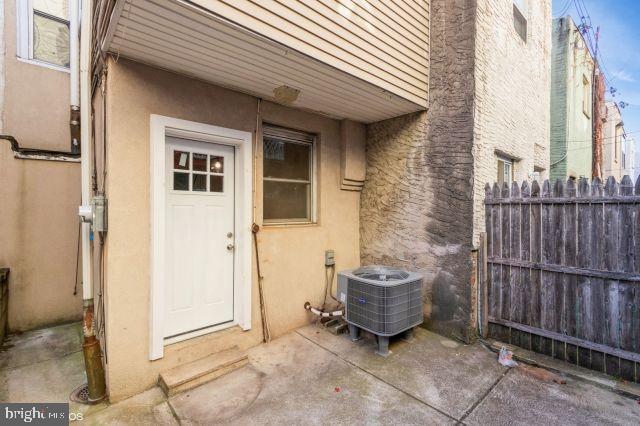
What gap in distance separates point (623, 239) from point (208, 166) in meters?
4.49

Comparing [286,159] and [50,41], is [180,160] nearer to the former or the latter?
[286,159]

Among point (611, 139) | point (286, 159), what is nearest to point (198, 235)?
point (286, 159)

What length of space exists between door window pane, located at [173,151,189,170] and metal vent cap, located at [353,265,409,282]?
2472 mm

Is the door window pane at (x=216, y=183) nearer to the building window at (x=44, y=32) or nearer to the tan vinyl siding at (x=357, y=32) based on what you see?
the tan vinyl siding at (x=357, y=32)

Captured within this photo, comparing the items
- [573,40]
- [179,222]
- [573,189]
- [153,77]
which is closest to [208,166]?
[179,222]

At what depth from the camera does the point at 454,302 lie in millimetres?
3764

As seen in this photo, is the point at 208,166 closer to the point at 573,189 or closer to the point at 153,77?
the point at 153,77

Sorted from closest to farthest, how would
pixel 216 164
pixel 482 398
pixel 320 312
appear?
1. pixel 482 398
2. pixel 216 164
3. pixel 320 312

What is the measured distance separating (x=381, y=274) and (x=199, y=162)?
102 inches

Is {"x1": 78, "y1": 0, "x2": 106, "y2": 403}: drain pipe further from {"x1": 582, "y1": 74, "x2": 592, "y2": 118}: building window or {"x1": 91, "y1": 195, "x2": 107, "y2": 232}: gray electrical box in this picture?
{"x1": 582, "y1": 74, "x2": 592, "y2": 118}: building window

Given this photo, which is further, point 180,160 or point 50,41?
point 50,41

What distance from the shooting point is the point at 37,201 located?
4348 mm

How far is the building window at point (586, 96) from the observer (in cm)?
879

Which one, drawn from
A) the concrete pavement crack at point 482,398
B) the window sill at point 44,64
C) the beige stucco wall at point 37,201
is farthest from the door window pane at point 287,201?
the window sill at point 44,64
